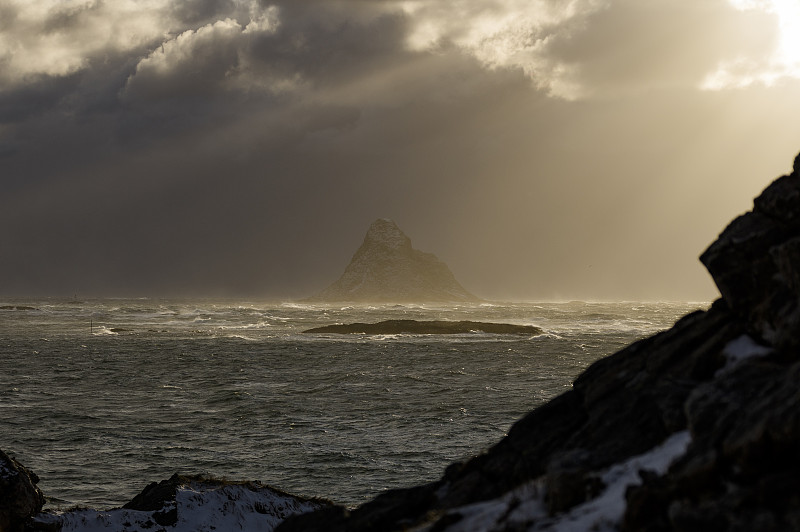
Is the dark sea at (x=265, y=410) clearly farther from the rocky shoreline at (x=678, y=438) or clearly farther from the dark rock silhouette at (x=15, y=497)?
the rocky shoreline at (x=678, y=438)

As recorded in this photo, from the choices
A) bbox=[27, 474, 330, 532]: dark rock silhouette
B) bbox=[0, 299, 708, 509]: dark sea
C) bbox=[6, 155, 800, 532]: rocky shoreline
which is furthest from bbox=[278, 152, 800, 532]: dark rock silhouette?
bbox=[0, 299, 708, 509]: dark sea

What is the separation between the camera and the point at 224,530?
18969mm

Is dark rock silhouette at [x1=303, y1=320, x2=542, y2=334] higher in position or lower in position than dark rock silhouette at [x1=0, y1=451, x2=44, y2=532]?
lower

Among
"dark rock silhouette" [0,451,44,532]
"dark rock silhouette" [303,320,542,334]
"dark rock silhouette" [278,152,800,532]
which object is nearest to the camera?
"dark rock silhouette" [278,152,800,532]

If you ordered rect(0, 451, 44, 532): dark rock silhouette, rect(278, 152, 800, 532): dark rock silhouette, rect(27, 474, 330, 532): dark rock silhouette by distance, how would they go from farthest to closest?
rect(27, 474, 330, 532): dark rock silhouette
rect(0, 451, 44, 532): dark rock silhouette
rect(278, 152, 800, 532): dark rock silhouette

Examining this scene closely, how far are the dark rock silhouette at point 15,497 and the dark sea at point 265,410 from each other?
346 inches

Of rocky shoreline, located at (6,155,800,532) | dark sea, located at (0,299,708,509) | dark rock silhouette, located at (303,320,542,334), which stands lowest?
dark sea, located at (0,299,708,509)

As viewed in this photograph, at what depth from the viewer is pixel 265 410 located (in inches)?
1903

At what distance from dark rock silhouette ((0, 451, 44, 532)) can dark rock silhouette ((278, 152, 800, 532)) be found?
836cm

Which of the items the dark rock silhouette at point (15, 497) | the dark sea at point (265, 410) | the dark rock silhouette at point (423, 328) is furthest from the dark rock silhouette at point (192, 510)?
the dark rock silhouette at point (423, 328)

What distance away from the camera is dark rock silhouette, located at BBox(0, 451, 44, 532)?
17.8 meters

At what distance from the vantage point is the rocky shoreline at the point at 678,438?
346 inches

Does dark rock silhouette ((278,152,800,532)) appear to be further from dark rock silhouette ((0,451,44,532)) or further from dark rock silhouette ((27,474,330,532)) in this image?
dark rock silhouette ((0,451,44,532))

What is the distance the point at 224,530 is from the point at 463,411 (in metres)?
30.3
